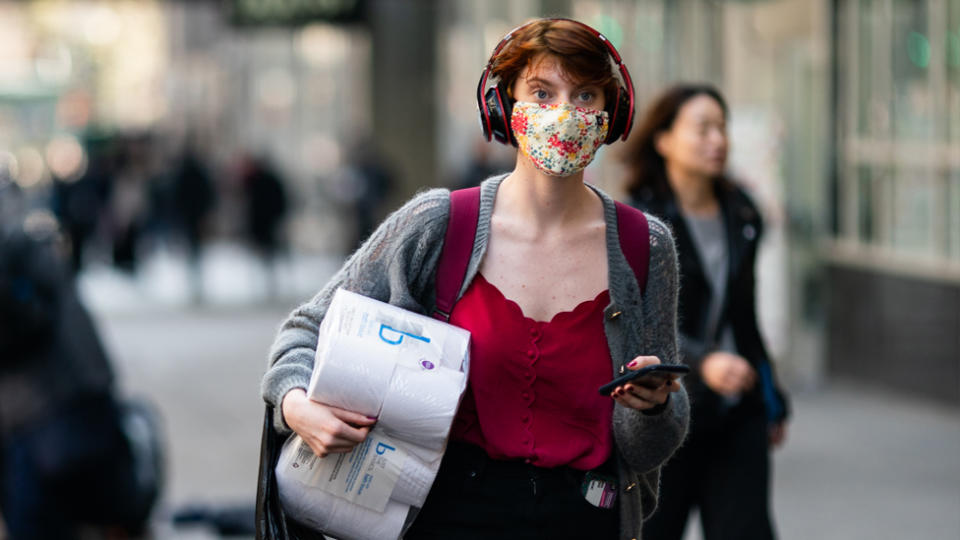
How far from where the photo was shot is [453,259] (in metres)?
3.02

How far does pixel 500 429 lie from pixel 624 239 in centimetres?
45

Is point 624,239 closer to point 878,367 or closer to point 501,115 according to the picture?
point 501,115

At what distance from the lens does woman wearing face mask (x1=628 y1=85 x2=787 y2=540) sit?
4570 mm

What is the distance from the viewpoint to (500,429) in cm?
298

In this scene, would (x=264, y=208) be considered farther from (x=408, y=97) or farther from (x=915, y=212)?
(x=915, y=212)

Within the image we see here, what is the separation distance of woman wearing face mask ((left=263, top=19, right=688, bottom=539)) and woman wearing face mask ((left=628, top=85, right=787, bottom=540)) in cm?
150

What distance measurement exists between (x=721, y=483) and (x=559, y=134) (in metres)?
1.97

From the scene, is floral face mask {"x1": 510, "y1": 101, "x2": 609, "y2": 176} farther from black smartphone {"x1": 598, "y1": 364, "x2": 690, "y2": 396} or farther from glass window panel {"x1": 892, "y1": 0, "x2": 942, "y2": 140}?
glass window panel {"x1": 892, "y1": 0, "x2": 942, "y2": 140}

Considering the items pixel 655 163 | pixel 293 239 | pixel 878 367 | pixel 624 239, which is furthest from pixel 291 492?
pixel 293 239

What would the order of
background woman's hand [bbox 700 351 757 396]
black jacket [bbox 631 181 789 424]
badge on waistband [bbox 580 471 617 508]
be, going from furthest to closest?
black jacket [bbox 631 181 789 424] → background woman's hand [bbox 700 351 757 396] → badge on waistband [bbox 580 471 617 508]

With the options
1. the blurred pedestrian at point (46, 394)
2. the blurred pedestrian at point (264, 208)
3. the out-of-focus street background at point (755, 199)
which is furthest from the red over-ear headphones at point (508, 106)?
the blurred pedestrian at point (264, 208)

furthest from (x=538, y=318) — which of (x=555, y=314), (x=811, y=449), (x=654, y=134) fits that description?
(x=811, y=449)

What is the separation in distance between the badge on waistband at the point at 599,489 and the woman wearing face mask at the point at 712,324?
147 cm

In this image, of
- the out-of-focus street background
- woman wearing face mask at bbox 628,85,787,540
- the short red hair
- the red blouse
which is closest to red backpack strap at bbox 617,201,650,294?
the red blouse
